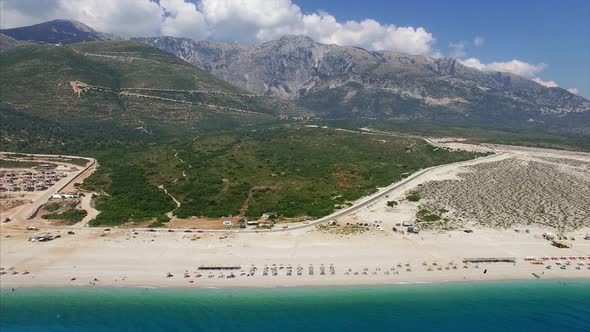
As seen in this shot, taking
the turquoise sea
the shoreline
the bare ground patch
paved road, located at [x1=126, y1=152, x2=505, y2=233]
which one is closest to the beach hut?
the bare ground patch

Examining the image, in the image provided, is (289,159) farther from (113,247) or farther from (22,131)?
(22,131)

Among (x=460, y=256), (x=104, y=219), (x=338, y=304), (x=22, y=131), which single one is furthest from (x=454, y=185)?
(x=22, y=131)

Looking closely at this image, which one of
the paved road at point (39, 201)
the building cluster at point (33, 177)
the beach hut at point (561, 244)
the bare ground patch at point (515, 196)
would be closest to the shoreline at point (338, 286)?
the beach hut at point (561, 244)

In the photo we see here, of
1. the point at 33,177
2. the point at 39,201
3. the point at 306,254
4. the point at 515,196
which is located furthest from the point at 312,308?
the point at 33,177

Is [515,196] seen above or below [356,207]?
above

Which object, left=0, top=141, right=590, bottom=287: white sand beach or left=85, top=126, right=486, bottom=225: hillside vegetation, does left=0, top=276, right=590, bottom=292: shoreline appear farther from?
left=85, top=126, right=486, bottom=225: hillside vegetation

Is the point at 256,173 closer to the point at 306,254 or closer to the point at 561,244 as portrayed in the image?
the point at 306,254
